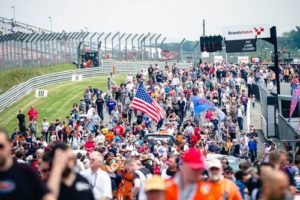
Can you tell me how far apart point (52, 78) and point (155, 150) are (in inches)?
1475

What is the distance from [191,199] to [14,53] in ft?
182

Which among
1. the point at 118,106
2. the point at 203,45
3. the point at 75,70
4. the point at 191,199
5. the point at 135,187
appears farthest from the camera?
the point at 75,70

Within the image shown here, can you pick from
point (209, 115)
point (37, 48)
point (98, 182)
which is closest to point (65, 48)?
point (37, 48)

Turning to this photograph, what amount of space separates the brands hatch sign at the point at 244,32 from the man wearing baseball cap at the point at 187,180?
4154 centimetres

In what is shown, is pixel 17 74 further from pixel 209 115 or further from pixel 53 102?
pixel 209 115

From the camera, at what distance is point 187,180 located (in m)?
7.48

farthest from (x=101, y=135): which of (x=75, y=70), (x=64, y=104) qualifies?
(x=75, y=70)

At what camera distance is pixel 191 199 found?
7637 mm

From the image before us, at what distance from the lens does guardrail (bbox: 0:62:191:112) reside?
51.5m

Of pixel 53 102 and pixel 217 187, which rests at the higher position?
pixel 217 187

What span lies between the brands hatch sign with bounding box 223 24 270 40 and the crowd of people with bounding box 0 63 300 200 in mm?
2378

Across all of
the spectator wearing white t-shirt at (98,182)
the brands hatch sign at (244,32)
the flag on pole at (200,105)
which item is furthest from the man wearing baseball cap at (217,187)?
the brands hatch sign at (244,32)

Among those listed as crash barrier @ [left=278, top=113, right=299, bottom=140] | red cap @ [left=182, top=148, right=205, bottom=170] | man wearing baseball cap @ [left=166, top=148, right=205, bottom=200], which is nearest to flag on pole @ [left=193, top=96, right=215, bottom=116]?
crash barrier @ [left=278, top=113, right=299, bottom=140]

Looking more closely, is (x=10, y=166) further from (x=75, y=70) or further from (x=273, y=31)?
(x=75, y=70)
